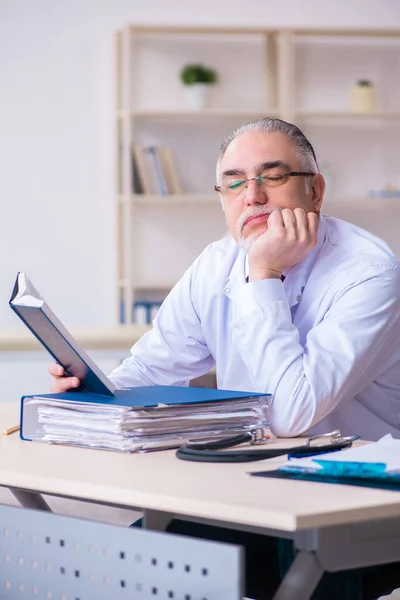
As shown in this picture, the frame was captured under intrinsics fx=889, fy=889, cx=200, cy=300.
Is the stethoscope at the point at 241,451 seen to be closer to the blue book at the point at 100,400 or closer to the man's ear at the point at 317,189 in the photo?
the blue book at the point at 100,400

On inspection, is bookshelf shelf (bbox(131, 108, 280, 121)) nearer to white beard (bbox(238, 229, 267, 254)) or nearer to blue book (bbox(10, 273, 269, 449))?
white beard (bbox(238, 229, 267, 254))

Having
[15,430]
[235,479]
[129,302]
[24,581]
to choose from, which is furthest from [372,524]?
[129,302]

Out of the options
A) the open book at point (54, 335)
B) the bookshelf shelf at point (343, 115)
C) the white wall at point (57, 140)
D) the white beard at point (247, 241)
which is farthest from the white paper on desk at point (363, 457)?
the white wall at point (57, 140)

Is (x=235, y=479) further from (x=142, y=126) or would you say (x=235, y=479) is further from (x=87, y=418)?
(x=142, y=126)

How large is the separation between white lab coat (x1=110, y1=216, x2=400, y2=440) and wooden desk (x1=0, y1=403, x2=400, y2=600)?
320 mm

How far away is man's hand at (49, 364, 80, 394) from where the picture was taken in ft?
4.73

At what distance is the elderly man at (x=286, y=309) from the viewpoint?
1419 millimetres

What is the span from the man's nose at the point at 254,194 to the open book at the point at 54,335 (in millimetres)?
496

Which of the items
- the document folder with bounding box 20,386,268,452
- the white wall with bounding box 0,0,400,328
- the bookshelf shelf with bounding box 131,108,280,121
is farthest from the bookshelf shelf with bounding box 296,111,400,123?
the document folder with bounding box 20,386,268,452

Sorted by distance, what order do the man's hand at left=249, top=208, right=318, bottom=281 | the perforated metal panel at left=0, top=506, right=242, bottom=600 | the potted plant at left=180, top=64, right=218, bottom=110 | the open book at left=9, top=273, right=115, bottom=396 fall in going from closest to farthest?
the perforated metal panel at left=0, top=506, right=242, bottom=600 < the open book at left=9, top=273, right=115, bottom=396 < the man's hand at left=249, top=208, right=318, bottom=281 < the potted plant at left=180, top=64, right=218, bottom=110

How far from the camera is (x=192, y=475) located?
104 cm

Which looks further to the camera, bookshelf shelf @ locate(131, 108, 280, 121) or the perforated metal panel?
bookshelf shelf @ locate(131, 108, 280, 121)

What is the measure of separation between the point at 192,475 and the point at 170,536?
0.16m

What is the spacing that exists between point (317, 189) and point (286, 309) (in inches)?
16.4
